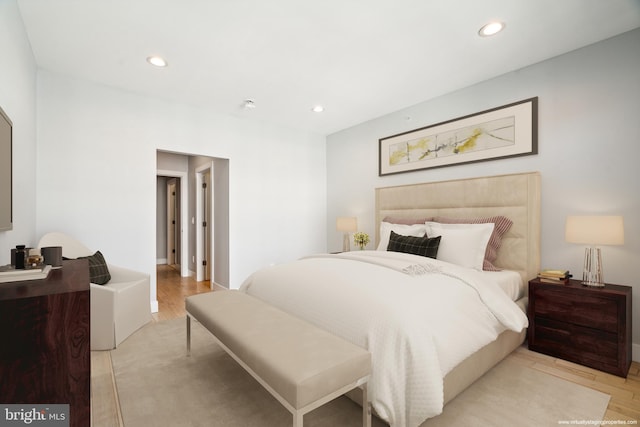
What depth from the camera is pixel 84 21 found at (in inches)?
88.4

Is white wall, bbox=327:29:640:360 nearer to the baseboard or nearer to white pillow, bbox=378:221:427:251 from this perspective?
white pillow, bbox=378:221:427:251

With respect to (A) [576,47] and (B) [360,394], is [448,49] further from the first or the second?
(B) [360,394]

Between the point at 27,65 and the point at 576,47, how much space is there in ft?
15.3

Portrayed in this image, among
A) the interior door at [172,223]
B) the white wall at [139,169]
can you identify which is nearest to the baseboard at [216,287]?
the white wall at [139,169]

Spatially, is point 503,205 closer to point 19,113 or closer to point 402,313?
point 402,313

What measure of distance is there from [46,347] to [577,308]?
322 cm

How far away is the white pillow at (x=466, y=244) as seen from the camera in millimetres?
2732

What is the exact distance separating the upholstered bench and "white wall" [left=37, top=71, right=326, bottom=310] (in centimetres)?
225

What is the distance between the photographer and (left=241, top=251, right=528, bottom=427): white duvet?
1.46 meters

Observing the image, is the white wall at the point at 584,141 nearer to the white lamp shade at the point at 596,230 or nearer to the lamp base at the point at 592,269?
the lamp base at the point at 592,269

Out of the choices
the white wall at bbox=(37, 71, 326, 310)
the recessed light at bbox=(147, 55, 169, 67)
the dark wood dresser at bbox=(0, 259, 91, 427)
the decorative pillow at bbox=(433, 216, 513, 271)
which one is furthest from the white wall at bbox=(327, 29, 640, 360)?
the dark wood dresser at bbox=(0, 259, 91, 427)

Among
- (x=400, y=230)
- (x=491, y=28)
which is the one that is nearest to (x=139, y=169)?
(x=400, y=230)

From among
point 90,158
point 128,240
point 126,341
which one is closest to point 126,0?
point 90,158

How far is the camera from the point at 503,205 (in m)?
2.98
